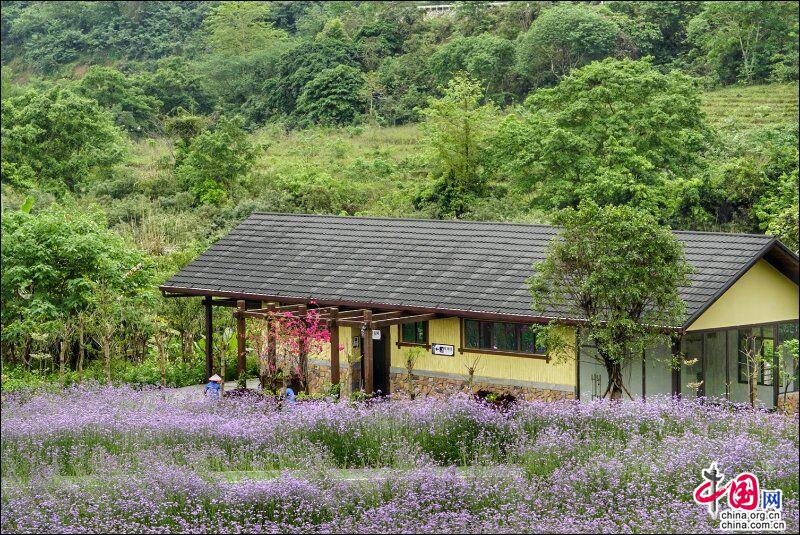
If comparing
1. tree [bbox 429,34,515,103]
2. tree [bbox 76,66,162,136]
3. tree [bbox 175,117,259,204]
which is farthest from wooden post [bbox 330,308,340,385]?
tree [bbox 76,66,162,136]

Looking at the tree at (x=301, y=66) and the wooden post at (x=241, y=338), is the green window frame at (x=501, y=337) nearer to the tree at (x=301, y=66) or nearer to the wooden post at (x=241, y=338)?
the wooden post at (x=241, y=338)

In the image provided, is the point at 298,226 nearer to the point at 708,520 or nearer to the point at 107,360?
the point at 107,360

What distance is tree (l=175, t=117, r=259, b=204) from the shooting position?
38531 mm

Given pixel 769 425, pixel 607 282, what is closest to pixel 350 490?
pixel 769 425

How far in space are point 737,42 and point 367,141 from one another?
14792 millimetres

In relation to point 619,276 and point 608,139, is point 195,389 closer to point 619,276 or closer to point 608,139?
point 619,276

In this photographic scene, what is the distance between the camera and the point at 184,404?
16281mm

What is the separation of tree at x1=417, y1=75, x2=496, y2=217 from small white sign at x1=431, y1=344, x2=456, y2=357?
17.0 metres

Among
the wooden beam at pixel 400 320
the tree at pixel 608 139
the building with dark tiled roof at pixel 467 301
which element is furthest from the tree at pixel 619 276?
the tree at pixel 608 139

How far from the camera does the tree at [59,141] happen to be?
40.3m

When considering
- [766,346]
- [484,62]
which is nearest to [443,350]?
[766,346]

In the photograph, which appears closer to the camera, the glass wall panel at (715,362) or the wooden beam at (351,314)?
the glass wall panel at (715,362)

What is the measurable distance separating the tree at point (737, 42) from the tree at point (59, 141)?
21372 mm

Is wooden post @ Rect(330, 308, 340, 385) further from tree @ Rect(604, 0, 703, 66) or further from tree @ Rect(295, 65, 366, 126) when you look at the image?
tree @ Rect(604, 0, 703, 66)
